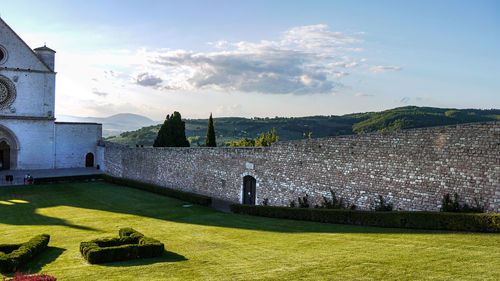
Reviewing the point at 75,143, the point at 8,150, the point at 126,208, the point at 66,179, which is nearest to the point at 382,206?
the point at 126,208

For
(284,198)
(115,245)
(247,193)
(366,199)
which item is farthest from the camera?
A: (247,193)

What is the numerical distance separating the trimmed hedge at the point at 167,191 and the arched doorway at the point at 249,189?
2.04 meters

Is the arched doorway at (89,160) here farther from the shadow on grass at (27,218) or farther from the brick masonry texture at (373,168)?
the brick masonry texture at (373,168)

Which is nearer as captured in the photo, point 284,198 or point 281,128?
point 284,198

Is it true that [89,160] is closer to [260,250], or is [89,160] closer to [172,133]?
[172,133]

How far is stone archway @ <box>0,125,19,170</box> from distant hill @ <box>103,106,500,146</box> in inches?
1168

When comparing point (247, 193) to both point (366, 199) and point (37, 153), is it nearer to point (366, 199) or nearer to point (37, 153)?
point (366, 199)

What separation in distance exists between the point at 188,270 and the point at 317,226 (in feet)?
21.0

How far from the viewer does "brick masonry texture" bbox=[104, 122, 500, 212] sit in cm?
1141

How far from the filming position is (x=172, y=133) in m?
35.7

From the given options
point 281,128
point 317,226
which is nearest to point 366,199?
point 317,226

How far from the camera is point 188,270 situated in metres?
8.27

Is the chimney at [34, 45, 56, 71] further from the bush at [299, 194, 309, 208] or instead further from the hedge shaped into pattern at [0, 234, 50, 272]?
the bush at [299, 194, 309, 208]

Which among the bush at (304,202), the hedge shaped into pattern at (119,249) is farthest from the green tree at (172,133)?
the hedge shaped into pattern at (119,249)
